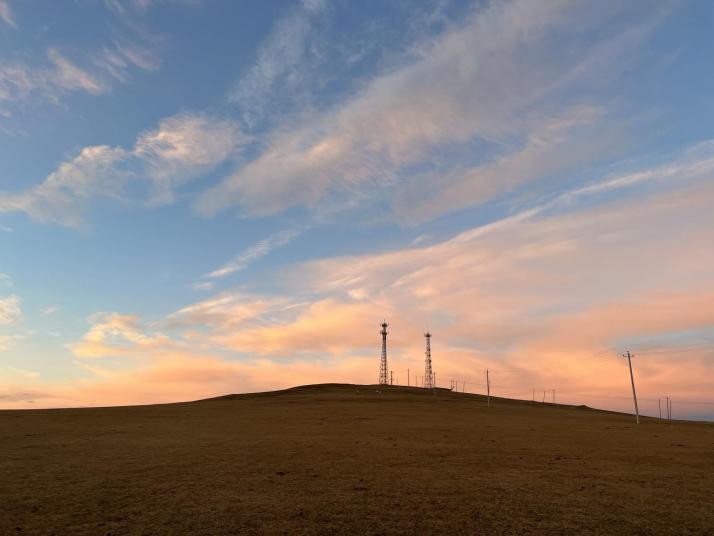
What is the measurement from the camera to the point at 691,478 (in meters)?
22.7

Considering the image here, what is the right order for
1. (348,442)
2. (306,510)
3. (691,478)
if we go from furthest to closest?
(348,442) → (691,478) → (306,510)

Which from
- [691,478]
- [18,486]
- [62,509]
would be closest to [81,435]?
[18,486]

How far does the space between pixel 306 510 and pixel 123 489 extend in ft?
23.7

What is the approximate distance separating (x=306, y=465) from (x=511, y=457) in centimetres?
1104

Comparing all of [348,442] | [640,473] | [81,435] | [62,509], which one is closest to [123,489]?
[62,509]

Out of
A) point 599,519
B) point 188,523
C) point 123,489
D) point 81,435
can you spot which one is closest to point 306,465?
point 123,489

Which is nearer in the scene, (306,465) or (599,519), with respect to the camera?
(599,519)

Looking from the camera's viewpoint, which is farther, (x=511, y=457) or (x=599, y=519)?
(x=511, y=457)

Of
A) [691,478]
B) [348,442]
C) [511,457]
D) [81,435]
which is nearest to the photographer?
[691,478]

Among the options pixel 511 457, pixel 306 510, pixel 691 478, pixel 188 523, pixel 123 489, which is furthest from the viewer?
pixel 511 457

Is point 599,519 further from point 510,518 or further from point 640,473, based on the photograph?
point 640,473

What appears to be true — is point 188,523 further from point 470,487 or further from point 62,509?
point 470,487

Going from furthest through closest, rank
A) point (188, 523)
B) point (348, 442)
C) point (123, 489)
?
1. point (348, 442)
2. point (123, 489)
3. point (188, 523)

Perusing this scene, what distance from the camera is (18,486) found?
18953mm
